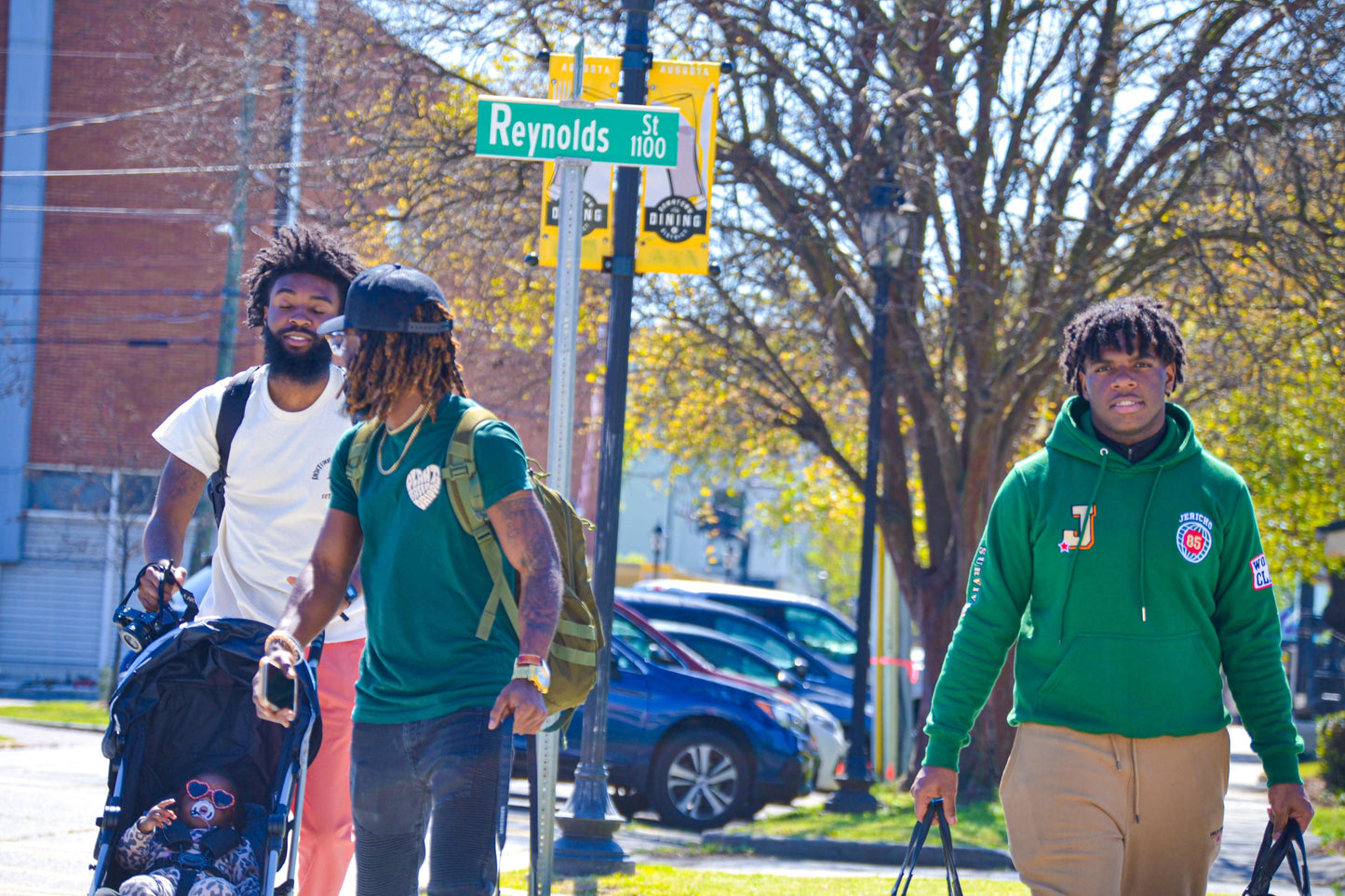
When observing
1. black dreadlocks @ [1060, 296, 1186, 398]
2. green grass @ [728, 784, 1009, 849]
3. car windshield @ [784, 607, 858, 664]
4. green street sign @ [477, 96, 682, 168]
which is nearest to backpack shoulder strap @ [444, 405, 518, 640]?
black dreadlocks @ [1060, 296, 1186, 398]

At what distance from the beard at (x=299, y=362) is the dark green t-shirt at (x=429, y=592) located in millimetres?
1113

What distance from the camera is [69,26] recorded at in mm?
30203

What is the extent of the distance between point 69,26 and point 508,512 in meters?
30.7

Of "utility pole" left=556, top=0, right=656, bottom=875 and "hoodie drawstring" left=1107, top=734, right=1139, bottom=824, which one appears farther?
"utility pole" left=556, top=0, right=656, bottom=875

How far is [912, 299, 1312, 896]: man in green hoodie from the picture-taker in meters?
3.57

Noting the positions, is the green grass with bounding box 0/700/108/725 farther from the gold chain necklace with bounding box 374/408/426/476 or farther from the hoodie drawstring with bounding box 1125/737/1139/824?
the hoodie drawstring with bounding box 1125/737/1139/824

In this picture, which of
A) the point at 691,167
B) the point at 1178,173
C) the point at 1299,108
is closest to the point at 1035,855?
the point at 691,167

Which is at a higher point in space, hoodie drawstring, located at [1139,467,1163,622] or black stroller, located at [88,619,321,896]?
hoodie drawstring, located at [1139,467,1163,622]

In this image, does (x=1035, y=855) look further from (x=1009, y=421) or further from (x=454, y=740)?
(x=1009, y=421)

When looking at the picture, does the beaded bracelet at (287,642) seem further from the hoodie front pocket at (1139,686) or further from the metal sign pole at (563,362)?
the hoodie front pocket at (1139,686)

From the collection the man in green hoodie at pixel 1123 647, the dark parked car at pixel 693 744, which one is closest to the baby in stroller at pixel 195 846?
the man in green hoodie at pixel 1123 647

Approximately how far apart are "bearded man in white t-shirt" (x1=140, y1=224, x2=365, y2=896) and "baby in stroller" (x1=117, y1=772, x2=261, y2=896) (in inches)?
20.9

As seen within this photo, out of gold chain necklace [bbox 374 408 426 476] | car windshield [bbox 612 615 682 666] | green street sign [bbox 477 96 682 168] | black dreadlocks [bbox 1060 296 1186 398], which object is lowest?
car windshield [bbox 612 615 682 666]

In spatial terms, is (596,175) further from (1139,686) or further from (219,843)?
(1139,686)
